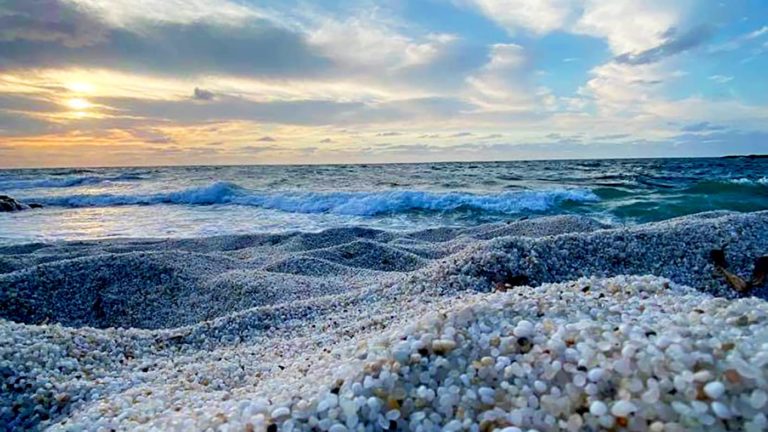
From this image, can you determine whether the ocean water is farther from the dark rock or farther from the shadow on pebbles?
the shadow on pebbles

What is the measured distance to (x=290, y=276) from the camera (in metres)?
4.41

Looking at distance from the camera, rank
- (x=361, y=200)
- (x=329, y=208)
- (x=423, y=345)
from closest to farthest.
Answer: (x=423, y=345)
(x=329, y=208)
(x=361, y=200)

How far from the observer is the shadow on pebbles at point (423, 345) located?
3.62 ft

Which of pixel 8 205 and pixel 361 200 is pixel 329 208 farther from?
pixel 8 205

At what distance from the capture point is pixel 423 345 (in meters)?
1.41

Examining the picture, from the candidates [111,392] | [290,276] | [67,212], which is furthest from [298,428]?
[67,212]

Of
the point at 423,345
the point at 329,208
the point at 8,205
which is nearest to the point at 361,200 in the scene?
the point at 329,208

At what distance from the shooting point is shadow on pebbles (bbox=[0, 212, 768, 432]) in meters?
1.10

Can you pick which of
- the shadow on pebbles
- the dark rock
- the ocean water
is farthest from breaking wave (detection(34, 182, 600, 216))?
the shadow on pebbles

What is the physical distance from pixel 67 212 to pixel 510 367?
1578cm

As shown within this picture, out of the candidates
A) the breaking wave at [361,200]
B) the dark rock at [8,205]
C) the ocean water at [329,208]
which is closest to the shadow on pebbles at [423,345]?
the ocean water at [329,208]

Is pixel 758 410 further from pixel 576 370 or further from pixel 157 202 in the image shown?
pixel 157 202

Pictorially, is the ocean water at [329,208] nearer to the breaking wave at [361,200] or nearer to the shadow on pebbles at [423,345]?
the breaking wave at [361,200]

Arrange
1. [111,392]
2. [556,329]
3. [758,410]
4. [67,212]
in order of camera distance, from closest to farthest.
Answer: [758,410], [556,329], [111,392], [67,212]
